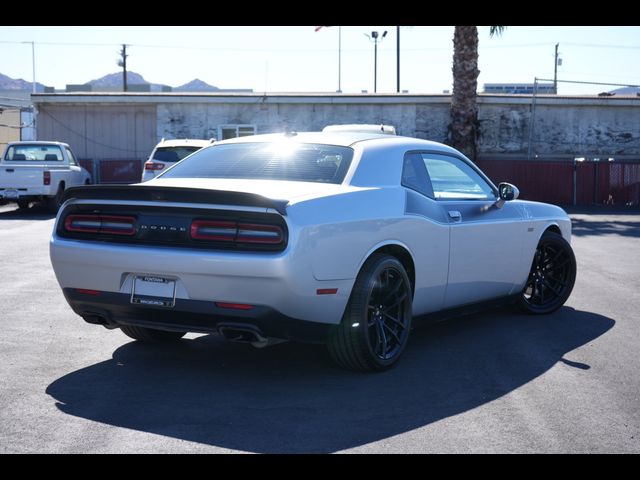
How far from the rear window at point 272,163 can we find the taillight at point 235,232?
0.85 metres

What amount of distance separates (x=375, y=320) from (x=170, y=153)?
46.8ft

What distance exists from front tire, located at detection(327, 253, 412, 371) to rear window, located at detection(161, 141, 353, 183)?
672 mm

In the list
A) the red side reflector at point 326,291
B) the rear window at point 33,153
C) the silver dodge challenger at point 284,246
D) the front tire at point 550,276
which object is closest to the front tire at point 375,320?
the silver dodge challenger at point 284,246

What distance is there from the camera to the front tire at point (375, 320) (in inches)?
215

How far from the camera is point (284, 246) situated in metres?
4.98

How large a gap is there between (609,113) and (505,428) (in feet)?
87.2

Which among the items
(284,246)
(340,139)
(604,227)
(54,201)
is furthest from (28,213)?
(284,246)

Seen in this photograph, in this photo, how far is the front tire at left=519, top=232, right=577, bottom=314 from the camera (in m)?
8.06

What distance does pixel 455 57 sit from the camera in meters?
24.4

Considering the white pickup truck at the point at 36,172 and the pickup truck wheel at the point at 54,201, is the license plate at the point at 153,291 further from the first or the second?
the pickup truck wheel at the point at 54,201

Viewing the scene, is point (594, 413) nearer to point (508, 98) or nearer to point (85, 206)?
point (85, 206)

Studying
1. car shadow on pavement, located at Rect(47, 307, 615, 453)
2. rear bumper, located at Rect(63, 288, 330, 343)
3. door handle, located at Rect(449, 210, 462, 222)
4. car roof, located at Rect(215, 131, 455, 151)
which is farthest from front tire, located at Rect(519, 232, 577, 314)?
rear bumper, located at Rect(63, 288, 330, 343)
